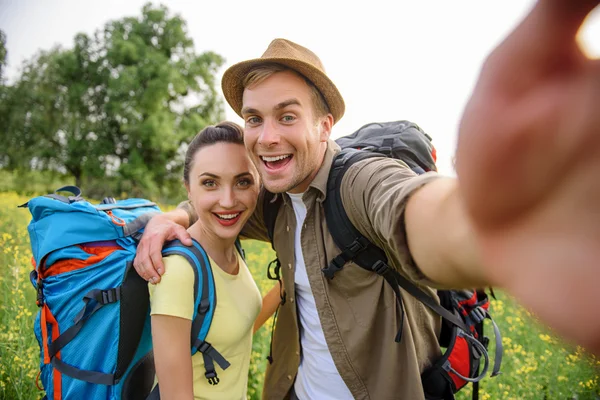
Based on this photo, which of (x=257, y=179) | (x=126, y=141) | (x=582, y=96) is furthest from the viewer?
(x=126, y=141)

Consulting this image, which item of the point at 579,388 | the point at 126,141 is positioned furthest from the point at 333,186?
the point at 126,141

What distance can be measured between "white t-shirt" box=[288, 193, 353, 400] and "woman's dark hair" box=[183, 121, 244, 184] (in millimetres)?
417

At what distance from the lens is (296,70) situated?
70.6 inches

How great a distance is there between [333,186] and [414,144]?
421 mm

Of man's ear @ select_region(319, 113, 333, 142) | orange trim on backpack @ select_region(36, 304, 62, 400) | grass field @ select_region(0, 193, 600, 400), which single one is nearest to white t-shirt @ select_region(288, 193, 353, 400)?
man's ear @ select_region(319, 113, 333, 142)

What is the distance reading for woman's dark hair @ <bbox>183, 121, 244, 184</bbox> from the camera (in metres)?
1.89

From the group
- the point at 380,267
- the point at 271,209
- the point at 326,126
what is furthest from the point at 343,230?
the point at 326,126

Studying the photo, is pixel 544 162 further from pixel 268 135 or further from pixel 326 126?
pixel 326 126

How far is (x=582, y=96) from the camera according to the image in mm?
274

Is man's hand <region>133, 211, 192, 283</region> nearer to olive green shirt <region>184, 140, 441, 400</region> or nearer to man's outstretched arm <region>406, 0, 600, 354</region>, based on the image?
olive green shirt <region>184, 140, 441, 400</region>

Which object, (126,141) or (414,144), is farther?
(126,141)

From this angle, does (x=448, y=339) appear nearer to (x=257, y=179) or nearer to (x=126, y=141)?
(x=257, y=179)

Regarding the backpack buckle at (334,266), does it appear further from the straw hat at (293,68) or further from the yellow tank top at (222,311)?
the straw hat at (293,68)

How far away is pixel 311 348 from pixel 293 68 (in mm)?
1398
